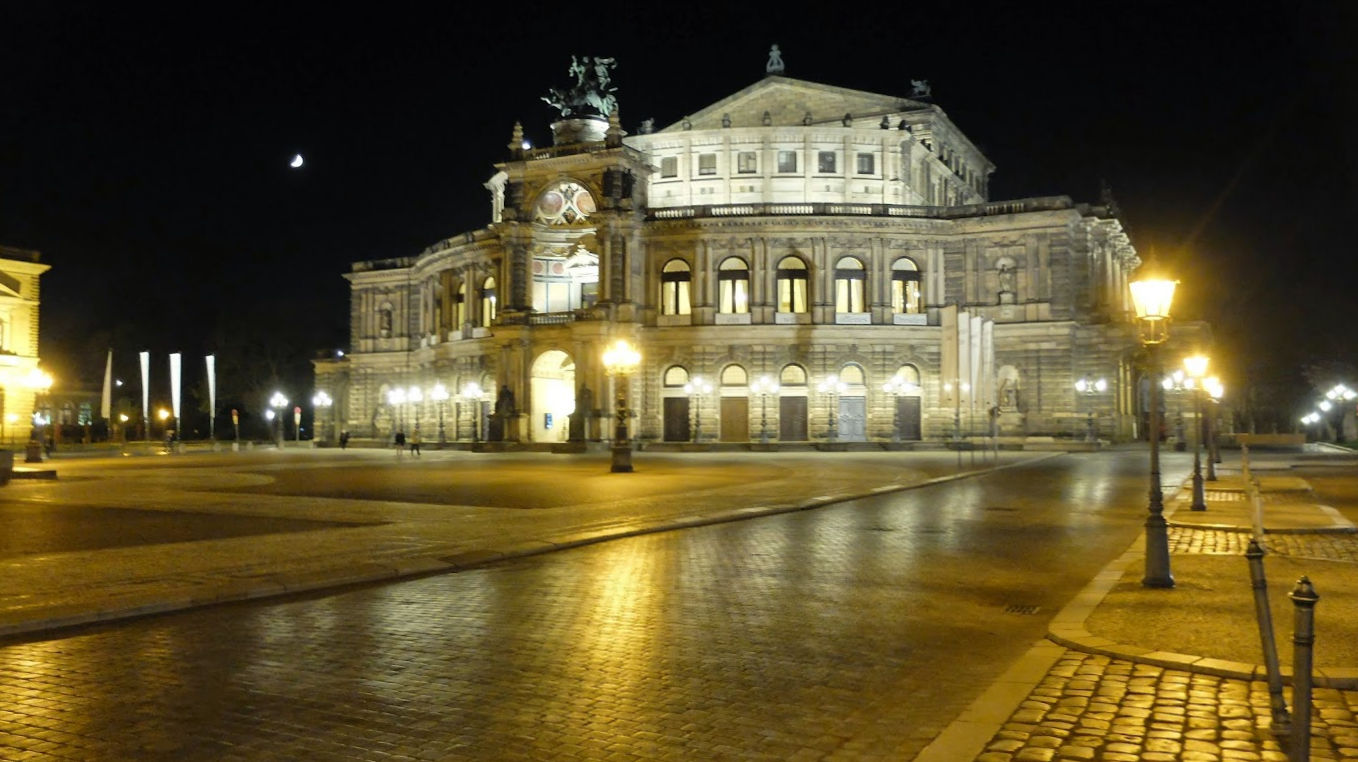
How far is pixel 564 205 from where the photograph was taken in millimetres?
65875

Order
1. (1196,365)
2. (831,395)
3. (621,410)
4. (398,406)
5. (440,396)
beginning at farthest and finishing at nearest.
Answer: (398,406) < (440,396) < (831,395) < (621,410) < (1196,365)

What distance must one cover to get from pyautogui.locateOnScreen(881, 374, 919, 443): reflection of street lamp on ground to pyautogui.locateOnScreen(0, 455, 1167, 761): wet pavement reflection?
157ft

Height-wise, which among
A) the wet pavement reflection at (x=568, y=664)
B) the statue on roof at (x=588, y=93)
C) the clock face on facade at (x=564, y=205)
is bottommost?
the wet pavement reflection at (x=568, y=664)

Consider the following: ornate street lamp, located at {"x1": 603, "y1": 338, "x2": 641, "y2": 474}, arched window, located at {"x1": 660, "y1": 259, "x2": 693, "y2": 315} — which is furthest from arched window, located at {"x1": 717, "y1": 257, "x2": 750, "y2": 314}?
ornate street lamp, located at {"x1": 603, "y1": 338, "x2": 641, "y2": 474}

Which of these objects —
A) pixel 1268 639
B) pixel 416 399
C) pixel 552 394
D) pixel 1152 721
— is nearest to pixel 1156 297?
pixel 1268 639

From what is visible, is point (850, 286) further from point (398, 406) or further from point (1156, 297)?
point (1156, 297)

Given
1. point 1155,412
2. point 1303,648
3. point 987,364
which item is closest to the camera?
point 1303,648

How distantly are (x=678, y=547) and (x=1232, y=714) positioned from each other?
1063 centimetres

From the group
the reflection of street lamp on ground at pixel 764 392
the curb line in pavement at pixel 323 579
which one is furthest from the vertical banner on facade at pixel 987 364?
the curb line in pavement at pixel 323 579

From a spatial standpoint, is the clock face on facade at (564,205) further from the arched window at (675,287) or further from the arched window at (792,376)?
the arched window at (792,376)

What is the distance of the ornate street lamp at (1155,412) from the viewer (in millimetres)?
12531

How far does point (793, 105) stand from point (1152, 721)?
70.4 m

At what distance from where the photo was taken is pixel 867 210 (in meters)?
64.1

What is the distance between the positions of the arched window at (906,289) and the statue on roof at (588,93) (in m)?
20.7
